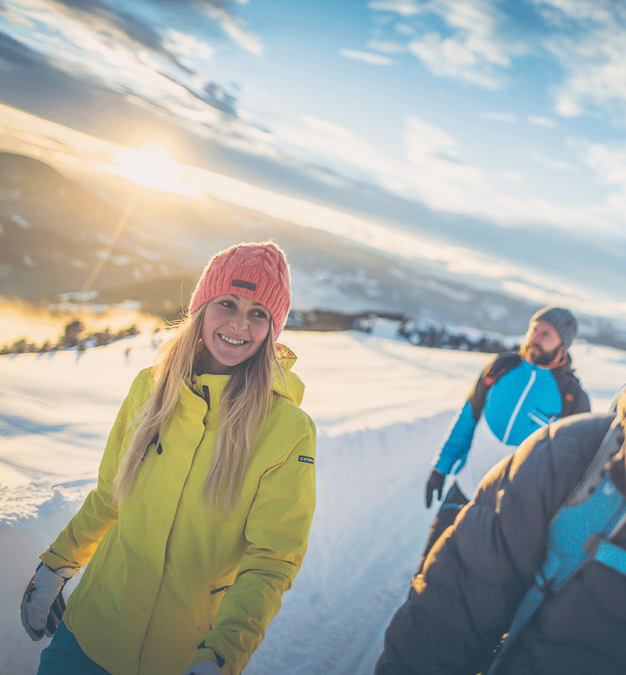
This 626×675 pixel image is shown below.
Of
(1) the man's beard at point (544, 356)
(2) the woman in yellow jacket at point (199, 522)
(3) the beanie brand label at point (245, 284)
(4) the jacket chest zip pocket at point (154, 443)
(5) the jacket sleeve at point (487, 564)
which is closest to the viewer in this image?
(5) the jacket sleeve at point (487, 564)

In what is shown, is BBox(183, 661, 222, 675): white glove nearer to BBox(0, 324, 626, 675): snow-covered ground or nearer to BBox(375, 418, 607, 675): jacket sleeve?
BBox(375, 418, 607, 675): jacket sleeve

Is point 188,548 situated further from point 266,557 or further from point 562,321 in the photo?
point 562,321

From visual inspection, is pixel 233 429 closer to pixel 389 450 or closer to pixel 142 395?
pixel 142 395

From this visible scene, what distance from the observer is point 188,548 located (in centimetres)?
150

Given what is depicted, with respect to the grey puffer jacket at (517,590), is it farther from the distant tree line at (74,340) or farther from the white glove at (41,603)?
the distant tree line at (74,340)

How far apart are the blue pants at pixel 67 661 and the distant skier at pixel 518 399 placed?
2.13 meters

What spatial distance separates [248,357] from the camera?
175cm

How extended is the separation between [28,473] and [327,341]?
24.1 ft

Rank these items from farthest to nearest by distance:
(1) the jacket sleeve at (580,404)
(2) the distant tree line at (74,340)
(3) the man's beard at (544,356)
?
(2) the distant tree line at (74,340)
(3) the man's beard at (544,356)
(1) the jacket sleeve at (580,404)

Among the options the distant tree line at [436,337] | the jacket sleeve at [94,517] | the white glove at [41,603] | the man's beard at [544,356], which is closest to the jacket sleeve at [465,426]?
the man's beard at [544,356]

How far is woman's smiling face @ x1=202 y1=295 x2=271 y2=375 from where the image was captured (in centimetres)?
169

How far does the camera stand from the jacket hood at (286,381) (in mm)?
1678

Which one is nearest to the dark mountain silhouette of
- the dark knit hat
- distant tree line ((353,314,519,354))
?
distant tree line ((353,314,519,354))

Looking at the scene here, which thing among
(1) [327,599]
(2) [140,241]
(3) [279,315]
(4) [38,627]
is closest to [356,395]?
(1) [327,599]
